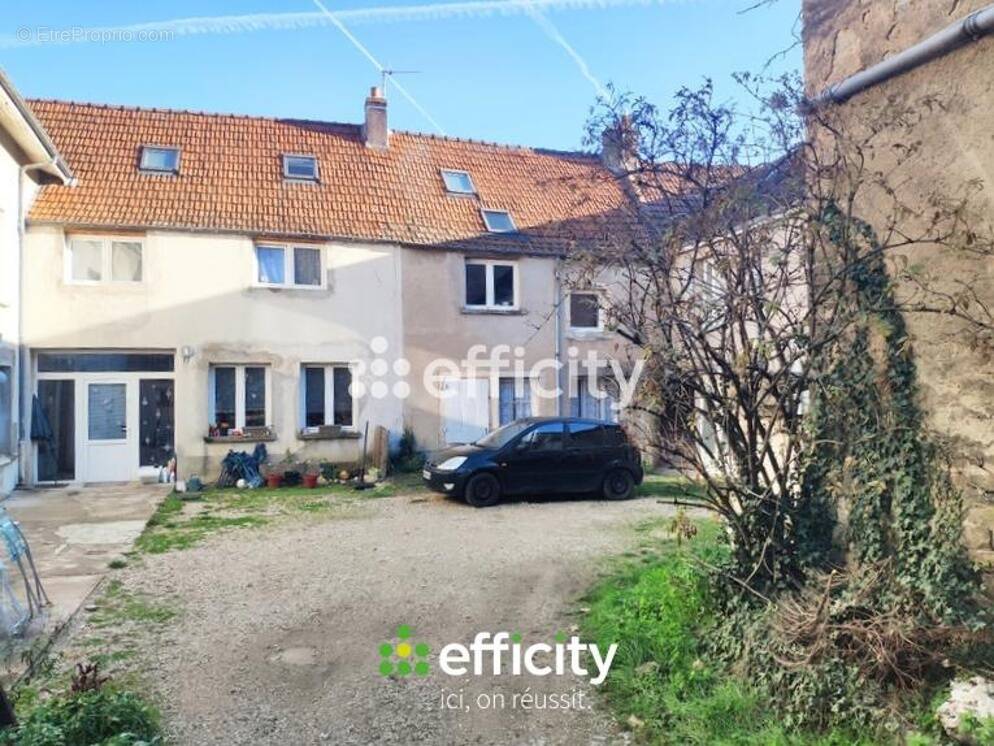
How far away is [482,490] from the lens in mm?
11797

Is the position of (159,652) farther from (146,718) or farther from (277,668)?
(146,718)

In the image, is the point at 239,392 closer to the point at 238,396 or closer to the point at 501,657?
the point at 238,396

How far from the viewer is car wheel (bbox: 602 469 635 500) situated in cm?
1262

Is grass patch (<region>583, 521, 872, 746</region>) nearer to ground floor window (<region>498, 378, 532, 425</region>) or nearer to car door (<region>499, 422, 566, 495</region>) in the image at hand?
car door (<region>499, 422, 566, 495</region>)

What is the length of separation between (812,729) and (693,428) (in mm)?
1971

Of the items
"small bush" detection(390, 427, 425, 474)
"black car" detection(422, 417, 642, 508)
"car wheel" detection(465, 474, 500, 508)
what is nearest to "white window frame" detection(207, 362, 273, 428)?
"small bush" detection(390, 427, 425, 474)

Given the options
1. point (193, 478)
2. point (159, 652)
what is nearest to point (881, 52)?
point (159, 652)

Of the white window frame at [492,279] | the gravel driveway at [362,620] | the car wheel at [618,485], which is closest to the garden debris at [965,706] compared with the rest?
the gravel driveway at [362,620]

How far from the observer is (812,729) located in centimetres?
403

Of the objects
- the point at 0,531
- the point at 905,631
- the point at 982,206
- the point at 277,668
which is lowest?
the point at 277,668

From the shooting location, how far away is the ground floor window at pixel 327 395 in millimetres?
15055

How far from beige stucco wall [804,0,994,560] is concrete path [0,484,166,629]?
709 cm

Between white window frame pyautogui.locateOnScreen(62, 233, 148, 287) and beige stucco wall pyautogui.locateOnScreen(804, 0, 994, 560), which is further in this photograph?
white window frame pyautogui.locateOnScreen(62, 233, 148, 287)

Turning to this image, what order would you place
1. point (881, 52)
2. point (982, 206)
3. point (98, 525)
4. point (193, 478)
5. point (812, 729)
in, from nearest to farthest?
point (812, 729)
point (982, 206)
point (881, 52)
point (98, 525)
point (193, 478)
